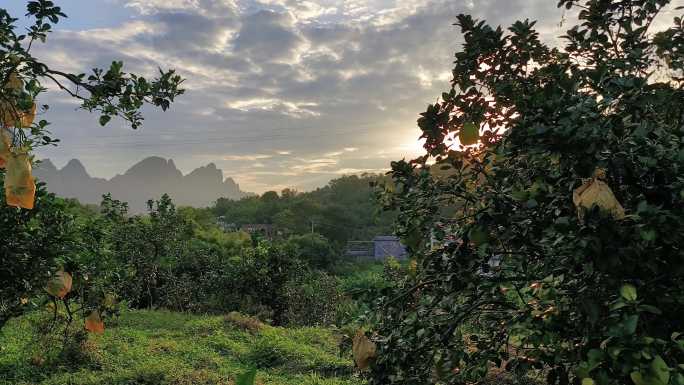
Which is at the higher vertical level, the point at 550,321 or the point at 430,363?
the point at 550,321

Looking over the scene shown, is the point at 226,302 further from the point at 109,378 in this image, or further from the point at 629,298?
the point at 629,298

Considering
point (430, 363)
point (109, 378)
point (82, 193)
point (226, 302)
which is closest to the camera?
point (430, 363)

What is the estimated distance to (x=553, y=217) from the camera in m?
1.53

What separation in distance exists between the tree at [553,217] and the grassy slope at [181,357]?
11.9ft

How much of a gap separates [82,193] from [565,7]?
13791 cm

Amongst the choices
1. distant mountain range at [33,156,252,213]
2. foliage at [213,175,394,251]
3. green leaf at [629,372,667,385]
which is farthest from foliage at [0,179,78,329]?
distant mountain range at [33,156,252,213]

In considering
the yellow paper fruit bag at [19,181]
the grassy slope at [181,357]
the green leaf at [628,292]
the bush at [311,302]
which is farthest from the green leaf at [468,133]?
the bush at [311,302]

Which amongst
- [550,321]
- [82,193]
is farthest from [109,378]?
[82,193]

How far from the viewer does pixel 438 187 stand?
1974 millimetres

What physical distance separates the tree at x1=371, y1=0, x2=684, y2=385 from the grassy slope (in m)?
3.61

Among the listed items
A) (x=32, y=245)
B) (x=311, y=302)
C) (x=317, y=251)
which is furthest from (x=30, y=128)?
(x=317, y=251)

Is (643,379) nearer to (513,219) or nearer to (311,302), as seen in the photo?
(513,219)

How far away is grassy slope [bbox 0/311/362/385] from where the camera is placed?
17.0 feet

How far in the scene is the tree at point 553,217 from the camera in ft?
4.10
